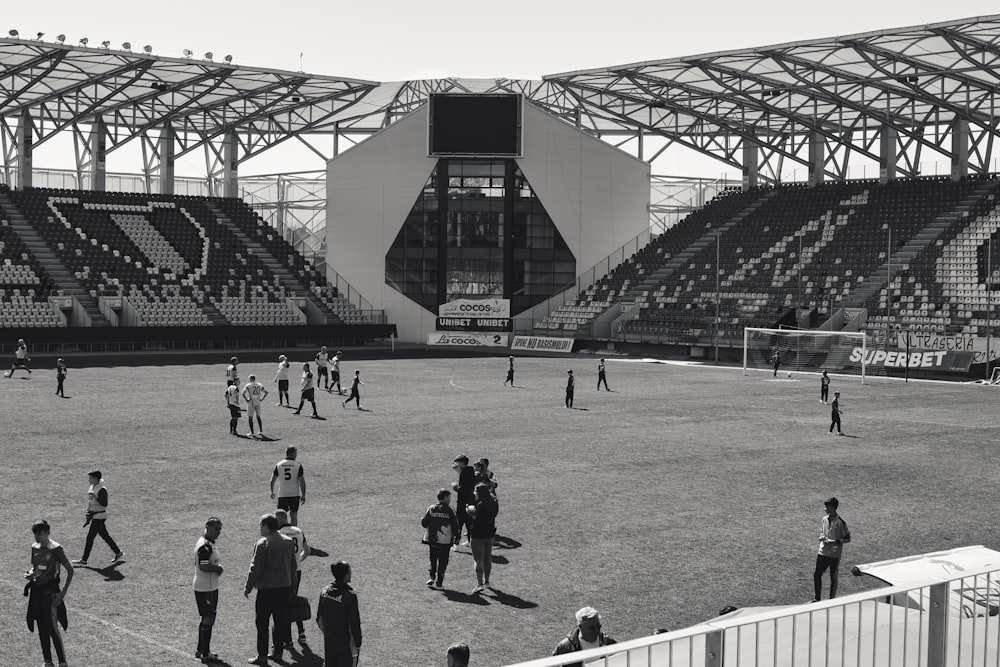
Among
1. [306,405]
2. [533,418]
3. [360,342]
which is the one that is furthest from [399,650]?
[360,342]

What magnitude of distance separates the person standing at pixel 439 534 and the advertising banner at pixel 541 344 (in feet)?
182

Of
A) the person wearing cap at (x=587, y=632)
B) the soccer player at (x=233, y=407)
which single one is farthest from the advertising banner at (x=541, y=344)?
the person wearing cap at (x=587, y=632)

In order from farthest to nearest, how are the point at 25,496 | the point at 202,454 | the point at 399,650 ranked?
the point at 202,454, the point at 25,496, the point at 399,650

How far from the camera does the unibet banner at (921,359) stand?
52.5m

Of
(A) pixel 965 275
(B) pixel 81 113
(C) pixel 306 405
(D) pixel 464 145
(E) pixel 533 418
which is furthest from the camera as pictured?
(D) pixel 464 145

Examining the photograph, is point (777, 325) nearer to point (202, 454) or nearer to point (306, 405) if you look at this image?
point (306, 405)

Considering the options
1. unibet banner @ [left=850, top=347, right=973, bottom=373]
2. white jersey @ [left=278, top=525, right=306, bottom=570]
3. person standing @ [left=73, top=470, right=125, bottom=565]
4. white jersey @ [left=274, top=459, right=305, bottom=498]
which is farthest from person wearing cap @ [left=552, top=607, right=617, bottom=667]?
unibet banner @ [left=850, top=347, right=973, bottom=373]

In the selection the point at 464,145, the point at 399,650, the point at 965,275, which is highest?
the point at 464,145

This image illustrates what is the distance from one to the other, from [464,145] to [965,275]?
107 feet

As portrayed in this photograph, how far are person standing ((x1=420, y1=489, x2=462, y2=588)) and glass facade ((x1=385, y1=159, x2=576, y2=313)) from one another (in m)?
61.8

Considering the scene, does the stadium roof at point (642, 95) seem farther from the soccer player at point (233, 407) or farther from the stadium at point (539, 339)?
the soccer player at point (233, 407)

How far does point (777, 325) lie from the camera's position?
6372 centimetres

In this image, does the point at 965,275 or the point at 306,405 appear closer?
the point at 306,405

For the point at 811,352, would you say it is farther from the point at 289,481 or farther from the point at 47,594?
the point at 47,594
